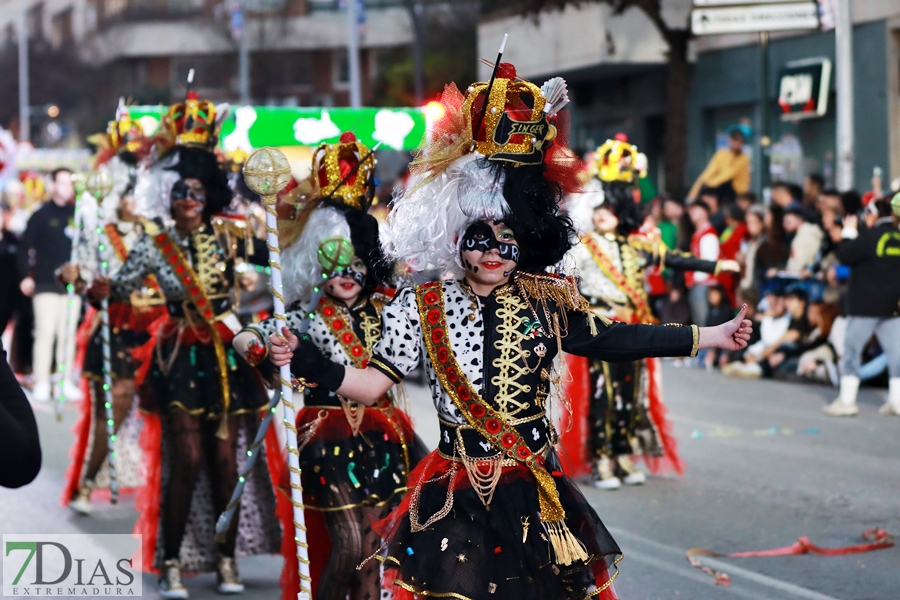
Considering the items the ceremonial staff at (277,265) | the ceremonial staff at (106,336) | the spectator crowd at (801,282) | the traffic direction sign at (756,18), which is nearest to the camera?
the ceremonial staff at (277,265)

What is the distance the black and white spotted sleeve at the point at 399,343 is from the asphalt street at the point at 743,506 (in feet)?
7.51

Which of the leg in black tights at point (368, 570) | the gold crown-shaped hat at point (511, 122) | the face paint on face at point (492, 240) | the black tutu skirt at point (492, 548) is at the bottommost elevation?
the leg in black tights at point (368, 570)

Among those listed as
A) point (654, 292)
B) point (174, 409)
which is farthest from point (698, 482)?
point (654, 292)

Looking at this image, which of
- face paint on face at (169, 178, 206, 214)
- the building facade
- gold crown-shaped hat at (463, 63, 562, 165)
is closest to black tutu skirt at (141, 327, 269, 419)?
face paint on face at (169, 178, 206, 214)

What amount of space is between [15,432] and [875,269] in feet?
31.1

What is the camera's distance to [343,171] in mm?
5715

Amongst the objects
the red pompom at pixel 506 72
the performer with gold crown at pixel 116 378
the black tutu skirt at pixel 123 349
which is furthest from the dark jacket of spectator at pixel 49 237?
the red pompom at pixel 506 72

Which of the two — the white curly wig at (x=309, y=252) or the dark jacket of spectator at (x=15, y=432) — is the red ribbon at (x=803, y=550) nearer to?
the white curly wig at (x=309, y=252)

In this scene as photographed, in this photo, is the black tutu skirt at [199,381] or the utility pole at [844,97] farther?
the utility pole at [844,97]

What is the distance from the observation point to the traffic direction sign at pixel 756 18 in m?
15.8

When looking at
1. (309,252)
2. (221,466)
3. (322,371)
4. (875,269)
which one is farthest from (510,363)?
(875,269)

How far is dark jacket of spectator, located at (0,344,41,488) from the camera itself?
116 inches

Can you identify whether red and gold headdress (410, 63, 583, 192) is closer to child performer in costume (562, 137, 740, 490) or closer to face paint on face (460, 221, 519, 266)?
face paint on face (460, 221, 519, 266)

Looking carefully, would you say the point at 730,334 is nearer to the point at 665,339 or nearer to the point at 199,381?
the point at 665,339
